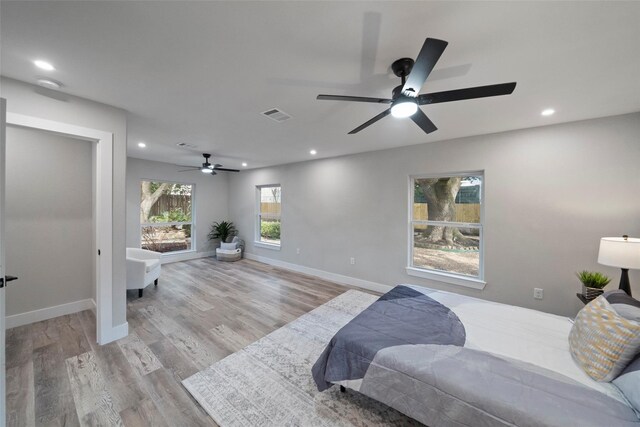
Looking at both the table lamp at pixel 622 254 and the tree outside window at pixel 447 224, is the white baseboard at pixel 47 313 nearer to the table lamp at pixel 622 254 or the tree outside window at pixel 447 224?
the tree outside window at pixel 447 224

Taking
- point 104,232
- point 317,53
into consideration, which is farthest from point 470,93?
point 104,232

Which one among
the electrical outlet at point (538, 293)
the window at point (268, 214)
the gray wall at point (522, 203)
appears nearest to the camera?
the gray wall at point (522, 203)

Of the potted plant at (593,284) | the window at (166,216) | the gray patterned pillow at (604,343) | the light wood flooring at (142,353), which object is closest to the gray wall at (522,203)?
the potted plant at (593,284)

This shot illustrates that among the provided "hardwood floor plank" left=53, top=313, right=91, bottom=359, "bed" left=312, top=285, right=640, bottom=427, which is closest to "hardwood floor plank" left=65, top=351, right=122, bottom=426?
"hardwood floor plank" left=53, top=313, right=91, bottom=359

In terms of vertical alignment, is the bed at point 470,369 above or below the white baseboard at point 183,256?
above

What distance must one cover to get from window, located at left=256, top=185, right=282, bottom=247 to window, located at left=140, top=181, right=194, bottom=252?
187 centimetres

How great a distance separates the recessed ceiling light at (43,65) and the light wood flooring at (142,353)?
8.22ft

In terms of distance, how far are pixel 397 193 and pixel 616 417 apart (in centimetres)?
313

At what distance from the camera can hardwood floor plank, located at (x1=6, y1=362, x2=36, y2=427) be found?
1.54 metres

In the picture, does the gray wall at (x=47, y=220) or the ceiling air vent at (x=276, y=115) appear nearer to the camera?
the ceiling air vent at (x=276, y=115)

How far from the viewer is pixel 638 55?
1.54 m

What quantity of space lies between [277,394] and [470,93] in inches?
102

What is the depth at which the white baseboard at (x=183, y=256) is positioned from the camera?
564 cm

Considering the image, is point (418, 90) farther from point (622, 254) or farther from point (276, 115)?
point (622, 254)
